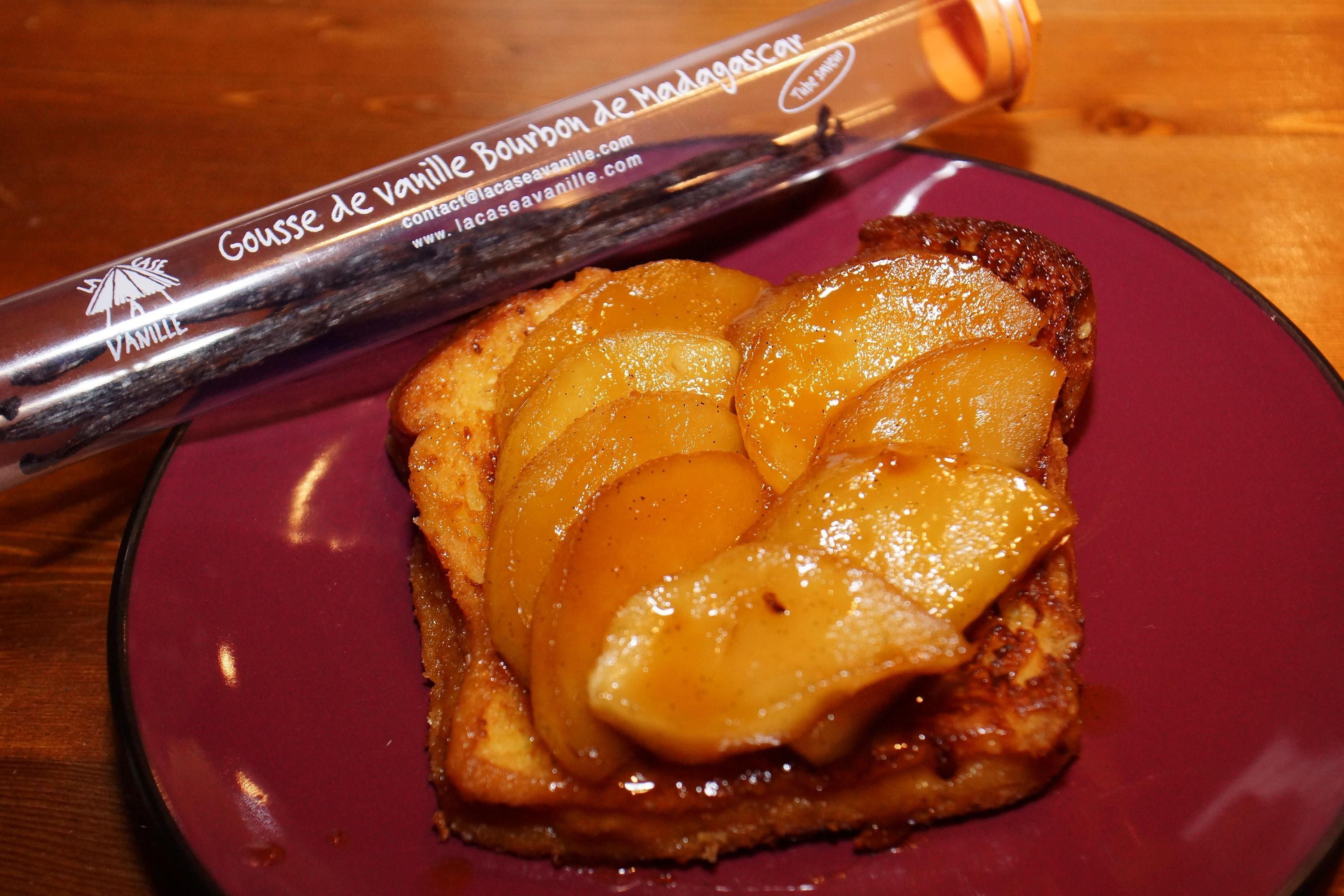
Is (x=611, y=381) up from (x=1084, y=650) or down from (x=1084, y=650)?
up

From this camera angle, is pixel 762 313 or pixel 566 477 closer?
pixel 566 477

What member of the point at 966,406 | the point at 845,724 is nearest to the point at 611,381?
the point at 966,406

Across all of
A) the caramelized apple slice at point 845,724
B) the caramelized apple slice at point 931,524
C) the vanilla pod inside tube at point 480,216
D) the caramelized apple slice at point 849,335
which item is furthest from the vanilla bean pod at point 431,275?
the caramelized apple slice at point 845,724

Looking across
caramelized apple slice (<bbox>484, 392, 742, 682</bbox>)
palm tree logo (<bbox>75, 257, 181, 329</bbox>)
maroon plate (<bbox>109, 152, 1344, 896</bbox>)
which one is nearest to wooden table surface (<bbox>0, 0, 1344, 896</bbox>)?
maroon plate (<bbox>109, 152, 1344, 896</bbox>)

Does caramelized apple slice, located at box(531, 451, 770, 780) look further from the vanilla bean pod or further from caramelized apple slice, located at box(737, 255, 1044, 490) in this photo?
the vanilla bean pod

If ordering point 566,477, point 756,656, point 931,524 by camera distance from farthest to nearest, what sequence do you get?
point 566,477 < point 931,524 < point 756,656

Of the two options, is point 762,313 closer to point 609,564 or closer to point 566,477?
point 566,477
